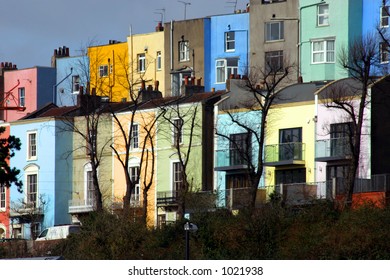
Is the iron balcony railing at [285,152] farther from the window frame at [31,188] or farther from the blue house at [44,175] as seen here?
the window frame at [31,188]

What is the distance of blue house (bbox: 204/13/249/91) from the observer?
294 ft

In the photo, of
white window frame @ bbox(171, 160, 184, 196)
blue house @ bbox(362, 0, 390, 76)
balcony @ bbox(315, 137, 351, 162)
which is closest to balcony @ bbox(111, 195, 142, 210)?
white window frame @ bbox(171, 160, 184, 196)

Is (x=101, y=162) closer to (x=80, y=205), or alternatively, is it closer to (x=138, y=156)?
(x=80, y=205)

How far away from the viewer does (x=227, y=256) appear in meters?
43.8

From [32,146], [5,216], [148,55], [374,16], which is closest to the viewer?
[5,216]

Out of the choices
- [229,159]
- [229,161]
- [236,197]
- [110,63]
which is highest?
[110,63]

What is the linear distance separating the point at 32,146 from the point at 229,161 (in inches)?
666

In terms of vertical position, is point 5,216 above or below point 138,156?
below

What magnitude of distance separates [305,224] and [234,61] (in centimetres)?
4437

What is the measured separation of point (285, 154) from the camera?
65875mm

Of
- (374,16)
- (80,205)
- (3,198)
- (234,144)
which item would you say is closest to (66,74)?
(3,198)

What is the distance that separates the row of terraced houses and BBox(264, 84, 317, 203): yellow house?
5 cm
